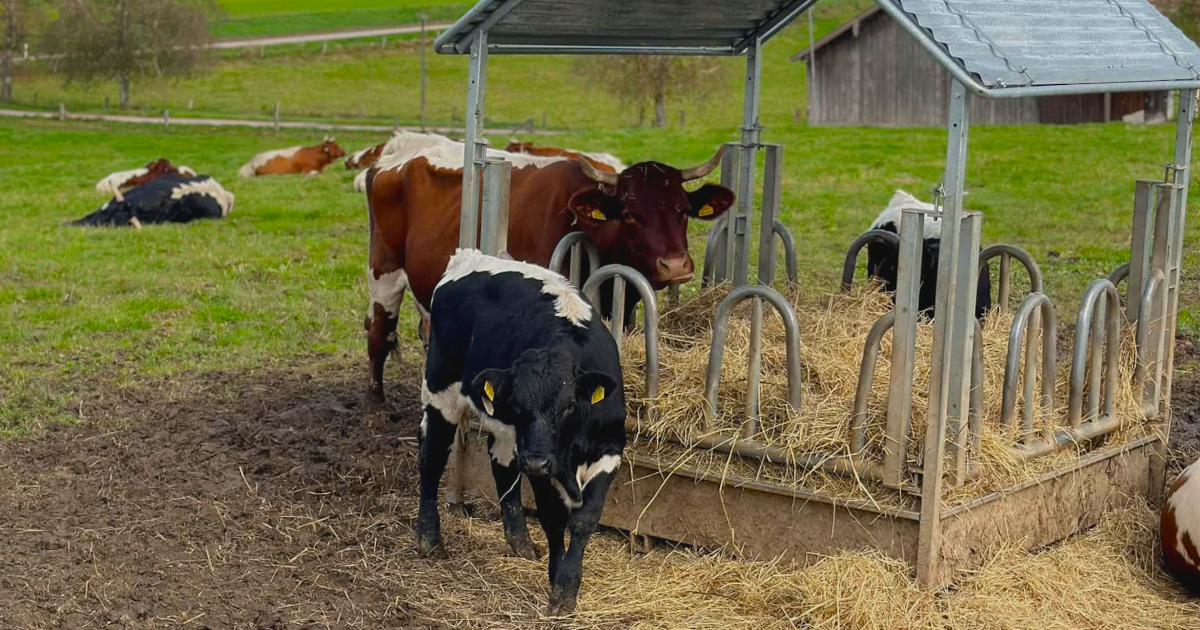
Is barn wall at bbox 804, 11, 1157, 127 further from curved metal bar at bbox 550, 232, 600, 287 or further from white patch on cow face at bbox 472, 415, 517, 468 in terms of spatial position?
white patch on cow face at bbox 472, 415, 517, 468

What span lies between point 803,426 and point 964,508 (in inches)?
30.1

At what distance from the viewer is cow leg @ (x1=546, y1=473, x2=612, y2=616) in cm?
568

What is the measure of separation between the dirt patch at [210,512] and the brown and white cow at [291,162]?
16956mm

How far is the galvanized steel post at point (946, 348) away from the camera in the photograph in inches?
205

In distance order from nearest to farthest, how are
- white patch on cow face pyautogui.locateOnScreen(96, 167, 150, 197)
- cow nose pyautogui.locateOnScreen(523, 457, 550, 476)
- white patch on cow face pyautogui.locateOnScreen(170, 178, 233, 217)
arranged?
cow nose pyautogui.locateOnScreen(523, 457, 550, 476)
white patch on cow face pyautogui.locateOnScreen(170, 178, 233, 217)
white patch on cow face pyautogui.locateOnScreen(96, 167, 150, 197)

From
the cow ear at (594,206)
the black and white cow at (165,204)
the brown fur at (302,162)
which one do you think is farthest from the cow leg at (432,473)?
the brown fur at (302,162)

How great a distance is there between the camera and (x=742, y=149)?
8.21 metres

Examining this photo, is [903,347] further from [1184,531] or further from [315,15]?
[315,15]

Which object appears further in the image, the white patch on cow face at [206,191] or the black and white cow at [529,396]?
the white patch on cow face at [206,191]

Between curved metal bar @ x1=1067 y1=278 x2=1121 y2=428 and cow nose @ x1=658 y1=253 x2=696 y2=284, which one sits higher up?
cow nose @ x1=658 y1=253 x2=696 y2=284

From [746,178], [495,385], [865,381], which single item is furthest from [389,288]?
[865,381]

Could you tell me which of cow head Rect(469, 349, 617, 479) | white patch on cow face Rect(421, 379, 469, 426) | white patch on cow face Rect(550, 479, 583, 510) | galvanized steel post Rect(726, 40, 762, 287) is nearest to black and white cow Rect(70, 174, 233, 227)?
galvanized steel post Rect(726, 40, 762, 287)

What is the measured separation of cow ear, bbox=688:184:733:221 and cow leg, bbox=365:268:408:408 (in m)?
2.38

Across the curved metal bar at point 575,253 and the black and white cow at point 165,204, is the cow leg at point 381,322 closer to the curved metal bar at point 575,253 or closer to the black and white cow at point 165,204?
the curved metal bar at point 575,253
